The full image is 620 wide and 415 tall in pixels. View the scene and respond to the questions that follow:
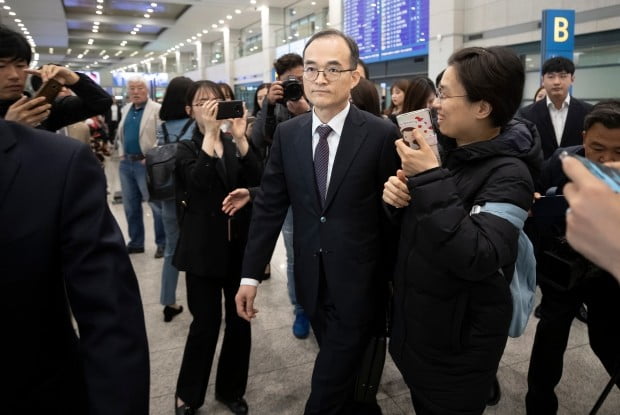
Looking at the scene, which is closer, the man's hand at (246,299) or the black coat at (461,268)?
the black coat at (461,268)

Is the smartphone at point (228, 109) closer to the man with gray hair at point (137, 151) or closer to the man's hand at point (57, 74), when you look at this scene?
the man's hand at point (57, 74)

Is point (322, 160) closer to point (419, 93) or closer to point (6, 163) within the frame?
point (6, 163)

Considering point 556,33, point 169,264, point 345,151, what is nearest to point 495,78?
point 345,151

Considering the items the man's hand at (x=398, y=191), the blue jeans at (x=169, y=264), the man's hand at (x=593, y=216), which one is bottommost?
the blue jeans at (x=169, y=264)

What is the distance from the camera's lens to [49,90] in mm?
2281

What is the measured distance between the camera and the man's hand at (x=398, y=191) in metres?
1.46

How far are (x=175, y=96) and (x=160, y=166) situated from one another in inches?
21.1

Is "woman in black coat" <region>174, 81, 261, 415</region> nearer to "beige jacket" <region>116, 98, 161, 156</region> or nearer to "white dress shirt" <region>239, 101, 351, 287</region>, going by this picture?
"white dress shirt" <region>239, 101, 351, 287</region>

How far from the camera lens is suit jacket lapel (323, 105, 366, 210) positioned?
176cm

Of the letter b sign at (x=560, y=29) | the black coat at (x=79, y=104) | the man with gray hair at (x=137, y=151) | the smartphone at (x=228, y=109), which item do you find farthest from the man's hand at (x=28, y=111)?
the letter b sign at (x=560, y=29)

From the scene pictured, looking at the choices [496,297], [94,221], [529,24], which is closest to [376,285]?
[496,297]

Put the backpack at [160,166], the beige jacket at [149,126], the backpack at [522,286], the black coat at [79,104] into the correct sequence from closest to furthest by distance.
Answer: the backpack at [522,286] → the black coat at [79,104] → the backpack at [160,166] → the beige jacket at [149,126]

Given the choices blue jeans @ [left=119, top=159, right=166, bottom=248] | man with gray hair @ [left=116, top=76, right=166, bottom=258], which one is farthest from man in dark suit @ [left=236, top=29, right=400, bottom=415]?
blue jeans @ [left=119, top=159, right=166, bottom=248]

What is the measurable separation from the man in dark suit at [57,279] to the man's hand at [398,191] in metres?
0.82
